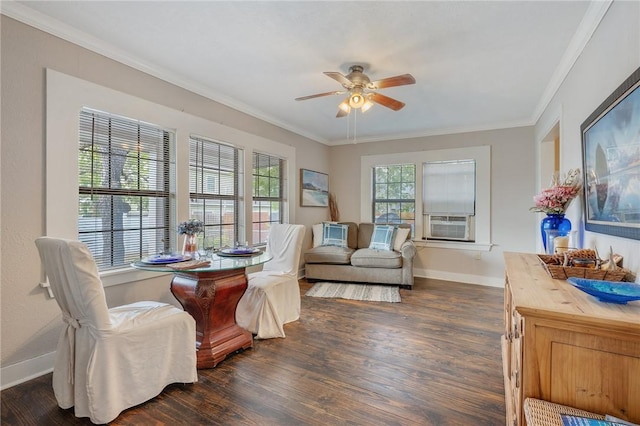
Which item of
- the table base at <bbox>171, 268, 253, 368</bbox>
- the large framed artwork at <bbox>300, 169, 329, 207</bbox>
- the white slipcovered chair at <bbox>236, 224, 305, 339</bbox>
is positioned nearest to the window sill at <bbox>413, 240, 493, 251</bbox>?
the large framed artwork at <bbox>300, 169, 329, 207</bbox>

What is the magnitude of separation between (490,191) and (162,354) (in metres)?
4.80

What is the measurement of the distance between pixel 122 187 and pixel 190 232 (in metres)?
0.76

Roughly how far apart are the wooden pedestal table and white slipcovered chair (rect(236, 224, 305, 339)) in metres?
0.25

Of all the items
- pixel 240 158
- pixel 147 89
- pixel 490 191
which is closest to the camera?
pixel 147 89

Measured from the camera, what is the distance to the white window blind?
483 cm

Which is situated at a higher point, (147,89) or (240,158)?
(147,89)

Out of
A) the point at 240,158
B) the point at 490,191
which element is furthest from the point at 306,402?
the point at 490,191

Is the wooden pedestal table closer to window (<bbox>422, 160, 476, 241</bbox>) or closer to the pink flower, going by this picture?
the pink flower

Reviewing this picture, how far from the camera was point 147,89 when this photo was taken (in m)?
2.78

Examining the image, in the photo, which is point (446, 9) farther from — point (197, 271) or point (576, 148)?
point (197, 271)

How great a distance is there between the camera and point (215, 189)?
359cm

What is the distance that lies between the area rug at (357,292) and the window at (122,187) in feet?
7.21

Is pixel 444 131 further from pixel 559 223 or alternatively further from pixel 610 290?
pixel 610 290

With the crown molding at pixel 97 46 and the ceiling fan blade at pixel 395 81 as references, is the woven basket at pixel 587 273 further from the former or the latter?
the crown molding at pixel 97 46
